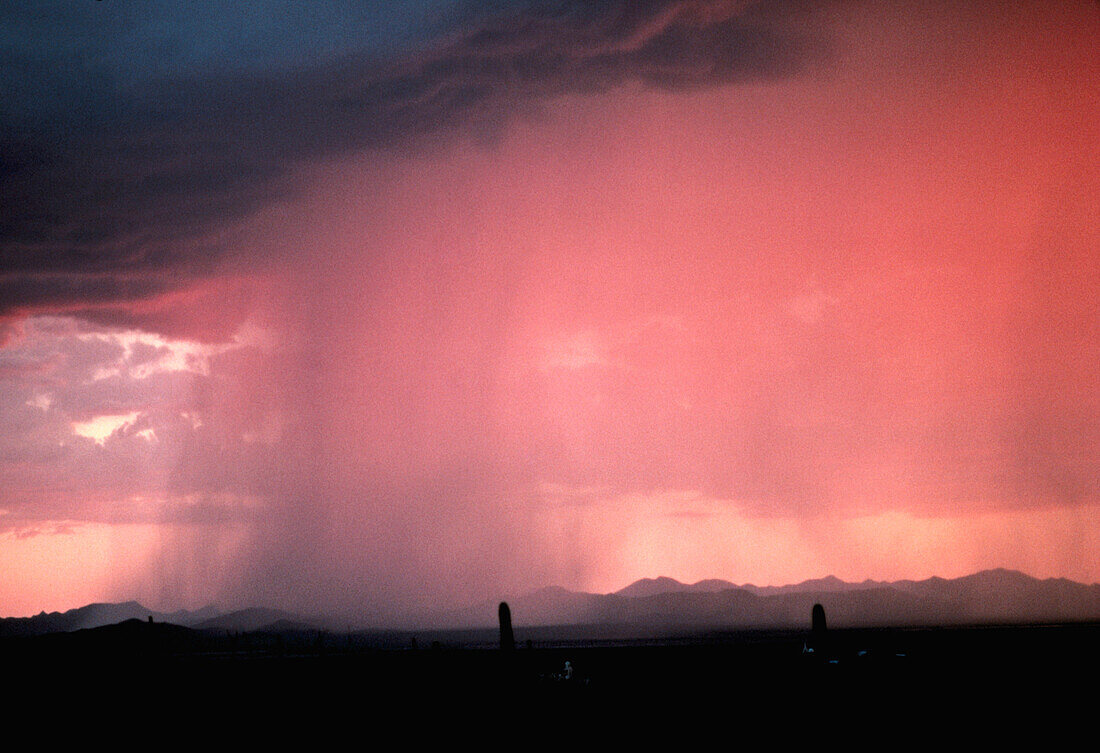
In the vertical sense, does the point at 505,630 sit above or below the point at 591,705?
above

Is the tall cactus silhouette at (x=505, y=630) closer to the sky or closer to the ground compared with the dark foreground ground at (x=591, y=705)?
closer to the sky

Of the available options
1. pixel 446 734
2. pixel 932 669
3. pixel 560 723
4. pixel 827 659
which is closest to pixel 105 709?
pixel 446 734

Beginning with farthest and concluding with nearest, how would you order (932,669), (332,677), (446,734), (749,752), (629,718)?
(332,677)
(932,669)
(629,718)
(446,734)
(749,752)

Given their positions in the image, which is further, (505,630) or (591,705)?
(591,705)

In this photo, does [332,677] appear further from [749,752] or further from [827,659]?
[749,752]

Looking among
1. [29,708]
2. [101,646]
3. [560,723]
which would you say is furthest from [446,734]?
[101,646]

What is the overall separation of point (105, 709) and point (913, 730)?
77.7ft

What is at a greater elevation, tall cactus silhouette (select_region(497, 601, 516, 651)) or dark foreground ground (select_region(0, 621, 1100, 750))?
tall cactus silhouette (select_region(497, 601, 516, 651))

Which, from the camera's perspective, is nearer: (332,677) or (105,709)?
(105,709)

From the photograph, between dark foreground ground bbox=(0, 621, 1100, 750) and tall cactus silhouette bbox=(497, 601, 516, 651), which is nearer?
dark foreground ground bbox=(0, 621, 1100, 750)

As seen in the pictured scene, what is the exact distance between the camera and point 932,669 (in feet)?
109

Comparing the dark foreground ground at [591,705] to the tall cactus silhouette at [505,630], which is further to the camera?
the tall cactus silhouette at [505,630]

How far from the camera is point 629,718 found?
2312 centimetres

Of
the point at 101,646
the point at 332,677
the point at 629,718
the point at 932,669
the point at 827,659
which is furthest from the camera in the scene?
the point at 101,646
